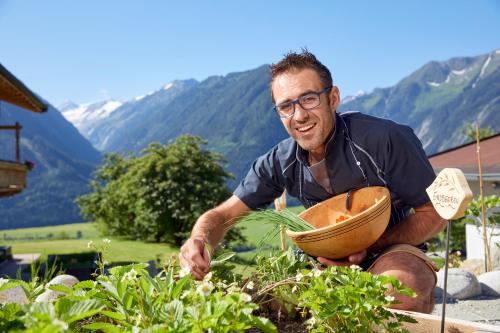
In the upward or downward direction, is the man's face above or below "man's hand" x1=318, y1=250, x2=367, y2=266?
above

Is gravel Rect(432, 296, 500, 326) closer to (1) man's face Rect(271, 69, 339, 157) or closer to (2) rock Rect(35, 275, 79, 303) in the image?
(1) man's face Rect(271, 69, 339, 157)

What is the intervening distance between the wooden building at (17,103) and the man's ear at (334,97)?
10232mm

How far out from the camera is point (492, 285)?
5406mm

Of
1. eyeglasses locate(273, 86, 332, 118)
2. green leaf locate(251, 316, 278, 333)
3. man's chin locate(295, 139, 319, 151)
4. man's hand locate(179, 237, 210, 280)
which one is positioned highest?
eyeglasses locate(273, 86, 332, 118)

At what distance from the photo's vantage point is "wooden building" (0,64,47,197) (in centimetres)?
1159

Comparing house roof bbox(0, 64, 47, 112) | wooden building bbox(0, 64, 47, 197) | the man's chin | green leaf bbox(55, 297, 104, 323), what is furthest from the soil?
house roof bbox(0, 64, 47, 112)

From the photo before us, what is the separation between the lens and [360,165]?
2.19 metres

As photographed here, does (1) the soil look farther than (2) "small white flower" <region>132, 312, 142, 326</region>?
Yes

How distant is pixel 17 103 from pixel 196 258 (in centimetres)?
1386

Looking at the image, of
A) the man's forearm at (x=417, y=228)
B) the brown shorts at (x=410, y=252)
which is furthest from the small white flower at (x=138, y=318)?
the man's forearm at (x=417, y=228)

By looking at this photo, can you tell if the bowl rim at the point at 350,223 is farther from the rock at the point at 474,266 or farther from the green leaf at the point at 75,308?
the rock at the point at 474,266

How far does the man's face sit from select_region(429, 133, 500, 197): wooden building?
5964 millimetres

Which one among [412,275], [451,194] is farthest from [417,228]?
[451,194]

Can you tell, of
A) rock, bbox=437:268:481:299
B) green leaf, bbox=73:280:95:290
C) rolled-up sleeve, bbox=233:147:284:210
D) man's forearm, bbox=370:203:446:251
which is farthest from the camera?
rock, bbox=437:268:481:299
